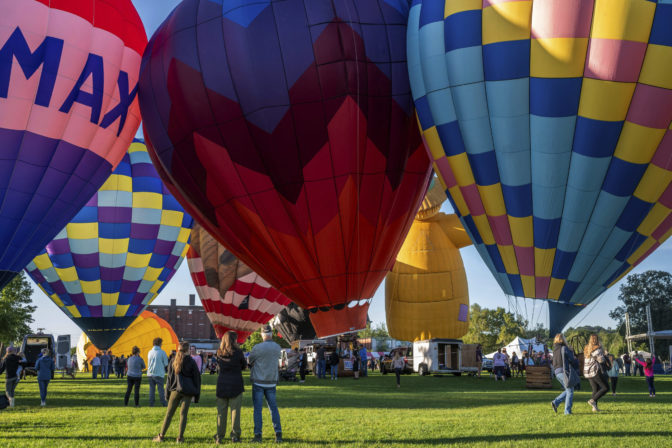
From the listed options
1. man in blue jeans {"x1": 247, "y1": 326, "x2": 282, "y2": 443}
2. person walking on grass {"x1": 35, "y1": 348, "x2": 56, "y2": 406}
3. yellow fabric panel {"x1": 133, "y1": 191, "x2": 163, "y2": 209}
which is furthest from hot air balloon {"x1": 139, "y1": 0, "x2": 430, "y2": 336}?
yellow fabric panel {"x1": 133, "y1": 191, "x2": 163, "y2": 209}

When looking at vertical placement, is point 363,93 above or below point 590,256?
above

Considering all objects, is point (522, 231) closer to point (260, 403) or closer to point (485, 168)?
point (485, 168)

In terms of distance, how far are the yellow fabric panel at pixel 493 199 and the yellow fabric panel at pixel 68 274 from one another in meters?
13.2

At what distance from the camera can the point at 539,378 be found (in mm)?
14375

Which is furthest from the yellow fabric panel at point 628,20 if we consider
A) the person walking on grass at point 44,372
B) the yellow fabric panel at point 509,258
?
the person walking on grass at point 44,372

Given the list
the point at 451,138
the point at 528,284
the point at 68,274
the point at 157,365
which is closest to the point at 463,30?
the point at 451,138

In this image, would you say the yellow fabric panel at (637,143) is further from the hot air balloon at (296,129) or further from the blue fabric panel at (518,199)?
the hot air balloon at (296,129)

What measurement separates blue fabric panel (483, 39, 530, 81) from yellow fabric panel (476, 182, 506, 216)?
63.8 inches

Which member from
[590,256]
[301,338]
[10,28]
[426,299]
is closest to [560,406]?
[590,256]

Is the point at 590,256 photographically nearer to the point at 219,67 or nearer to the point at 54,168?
the point at 219,67

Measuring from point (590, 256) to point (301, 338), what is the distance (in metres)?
20.5

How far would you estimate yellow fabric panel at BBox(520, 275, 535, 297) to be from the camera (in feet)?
32.9

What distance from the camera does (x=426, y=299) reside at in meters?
24.0

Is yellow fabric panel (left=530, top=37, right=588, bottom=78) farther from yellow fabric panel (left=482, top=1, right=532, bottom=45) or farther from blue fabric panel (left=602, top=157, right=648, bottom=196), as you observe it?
blue fabric panel (left=602, top=157, right=648, bottom=196)
